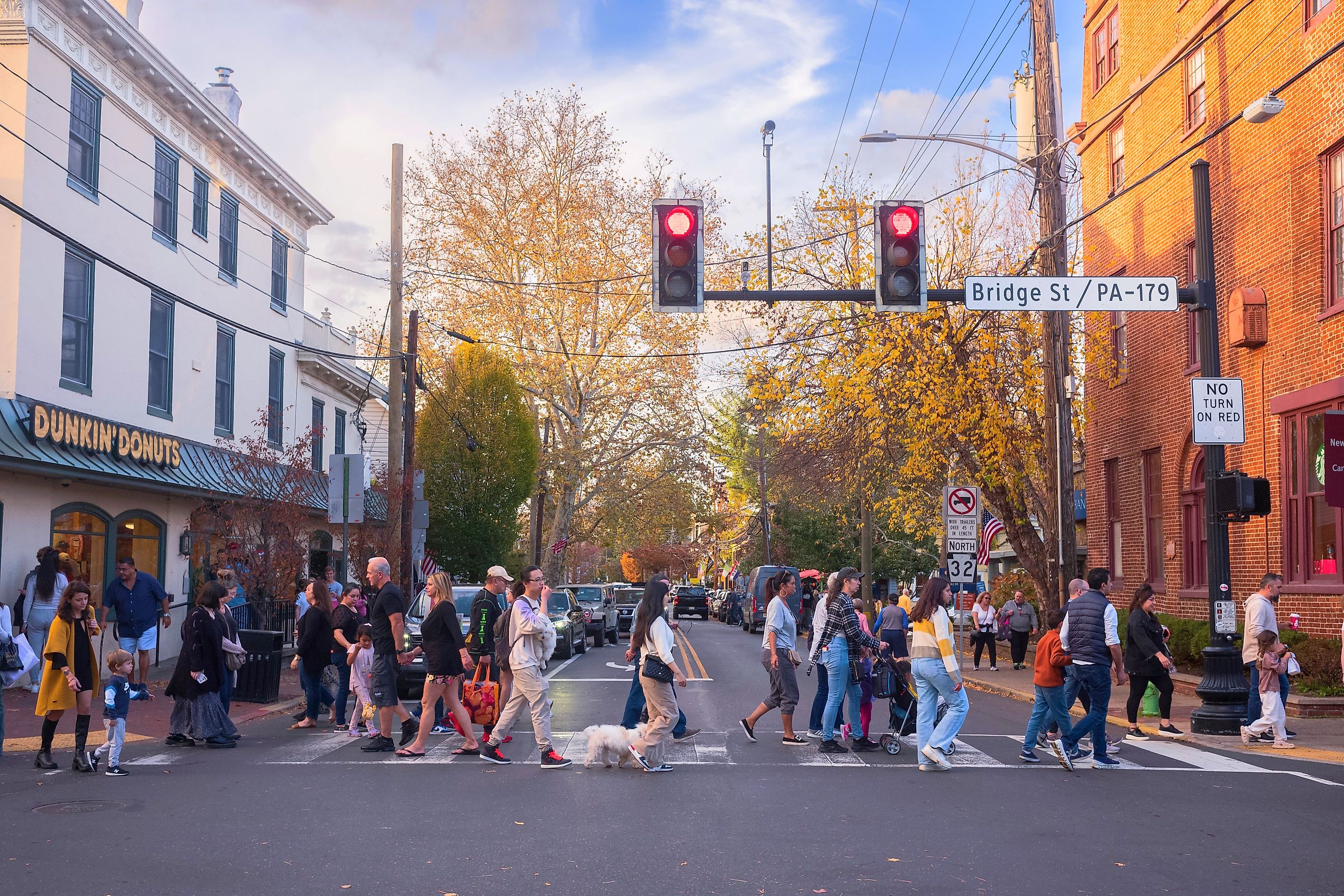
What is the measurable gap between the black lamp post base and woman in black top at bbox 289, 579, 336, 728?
10.4 meters

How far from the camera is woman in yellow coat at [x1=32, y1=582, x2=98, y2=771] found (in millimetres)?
11086

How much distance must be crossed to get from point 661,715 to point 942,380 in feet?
41.0

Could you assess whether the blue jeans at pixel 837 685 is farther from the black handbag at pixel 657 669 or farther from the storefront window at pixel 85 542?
the storefront window at pixel 85 542

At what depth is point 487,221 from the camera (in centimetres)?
4094

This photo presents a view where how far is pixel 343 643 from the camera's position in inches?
569

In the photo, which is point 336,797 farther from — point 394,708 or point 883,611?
point 883,611

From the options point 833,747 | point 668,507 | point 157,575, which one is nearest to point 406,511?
point 157,575

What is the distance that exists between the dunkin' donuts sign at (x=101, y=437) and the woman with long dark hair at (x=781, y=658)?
35.4 ft

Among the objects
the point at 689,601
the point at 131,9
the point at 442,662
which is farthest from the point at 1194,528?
the point at 689,601

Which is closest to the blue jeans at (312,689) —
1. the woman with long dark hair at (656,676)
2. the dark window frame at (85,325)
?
the woman with long dark hair at (656,676)

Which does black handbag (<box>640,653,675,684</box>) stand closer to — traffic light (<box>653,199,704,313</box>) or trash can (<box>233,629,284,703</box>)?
traffic light (<box>653,199,704,313</box>)

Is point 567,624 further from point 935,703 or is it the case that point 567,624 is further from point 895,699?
point 935,703

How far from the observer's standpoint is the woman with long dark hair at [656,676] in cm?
1132

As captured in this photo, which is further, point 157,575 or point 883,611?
point 157,575
